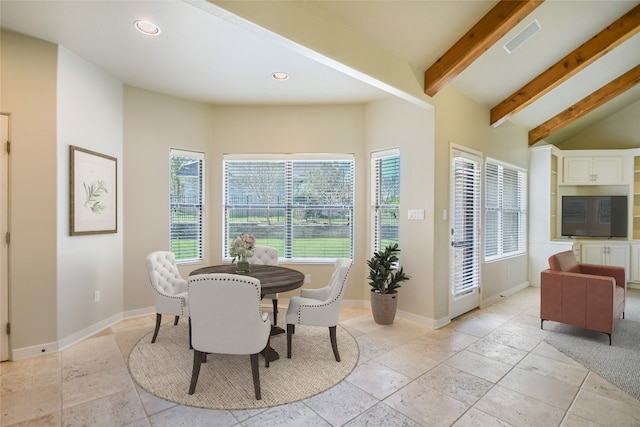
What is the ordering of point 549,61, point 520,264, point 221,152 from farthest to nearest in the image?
point 520,264
point 221,152
point 549,61

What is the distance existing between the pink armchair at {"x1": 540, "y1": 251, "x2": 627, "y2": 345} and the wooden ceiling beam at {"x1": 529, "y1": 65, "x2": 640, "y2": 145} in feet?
9.26

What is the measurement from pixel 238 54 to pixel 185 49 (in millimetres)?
489

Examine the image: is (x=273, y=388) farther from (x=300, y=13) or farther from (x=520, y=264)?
(x=520, y=264)

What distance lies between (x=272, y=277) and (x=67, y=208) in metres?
2.12

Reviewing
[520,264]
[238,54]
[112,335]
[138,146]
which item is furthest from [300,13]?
[520,264]

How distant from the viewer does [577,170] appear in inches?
237

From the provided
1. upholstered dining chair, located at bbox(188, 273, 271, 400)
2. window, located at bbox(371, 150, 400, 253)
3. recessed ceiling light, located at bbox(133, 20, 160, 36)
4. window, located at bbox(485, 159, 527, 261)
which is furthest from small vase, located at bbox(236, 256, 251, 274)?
window, located at bbox(485, 159, 527, 261)

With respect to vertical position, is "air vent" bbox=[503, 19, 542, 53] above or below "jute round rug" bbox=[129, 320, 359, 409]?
above

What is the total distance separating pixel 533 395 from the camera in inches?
91.4

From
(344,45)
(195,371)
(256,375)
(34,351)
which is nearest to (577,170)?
(344,45)

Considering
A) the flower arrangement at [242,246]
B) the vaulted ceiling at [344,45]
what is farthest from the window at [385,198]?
the flower arrangement at [242,246]

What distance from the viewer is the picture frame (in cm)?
311

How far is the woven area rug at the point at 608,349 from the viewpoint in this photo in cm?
260

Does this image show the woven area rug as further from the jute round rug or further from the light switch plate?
the jute round rug
